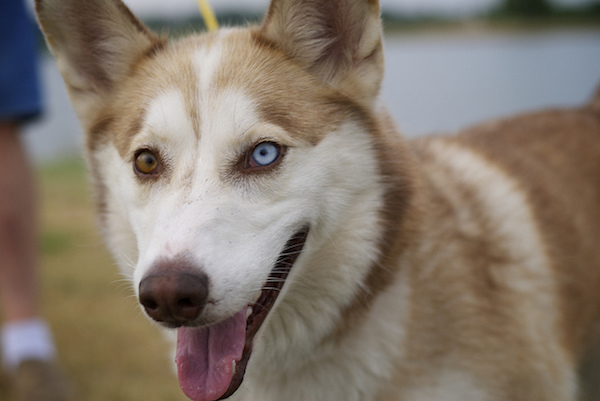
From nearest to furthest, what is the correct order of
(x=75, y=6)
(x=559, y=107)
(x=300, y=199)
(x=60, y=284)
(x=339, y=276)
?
(x=300, y=199), (x=339, y=276), (x=75, y=6), (x=559, y=107), (x=60, y=284)

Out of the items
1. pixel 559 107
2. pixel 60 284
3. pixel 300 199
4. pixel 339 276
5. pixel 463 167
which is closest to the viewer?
pixel 300 199

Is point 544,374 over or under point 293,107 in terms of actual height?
under

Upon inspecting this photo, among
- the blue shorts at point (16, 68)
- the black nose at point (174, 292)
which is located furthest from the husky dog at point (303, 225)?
the blue shorts at point (16, 68)

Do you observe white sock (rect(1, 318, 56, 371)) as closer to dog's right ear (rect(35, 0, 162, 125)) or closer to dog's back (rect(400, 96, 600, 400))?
dog's right ear (rect(35, 0, 162, 125))

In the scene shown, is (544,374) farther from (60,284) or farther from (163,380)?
(60,284)

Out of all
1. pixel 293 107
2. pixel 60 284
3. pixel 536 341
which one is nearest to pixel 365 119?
pixel 293 107

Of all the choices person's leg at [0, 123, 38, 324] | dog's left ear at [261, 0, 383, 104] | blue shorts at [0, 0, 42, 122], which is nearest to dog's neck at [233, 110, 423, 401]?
dog's left ear at [261, 0, 383, 104]

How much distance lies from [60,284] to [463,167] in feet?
10.7

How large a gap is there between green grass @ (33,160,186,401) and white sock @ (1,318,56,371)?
0.27 metres

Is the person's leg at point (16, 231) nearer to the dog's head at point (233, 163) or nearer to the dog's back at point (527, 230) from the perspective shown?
the dog's head at point (233, 163)

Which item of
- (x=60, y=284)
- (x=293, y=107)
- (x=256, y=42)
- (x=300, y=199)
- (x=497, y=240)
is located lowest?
(x=60, y=284)

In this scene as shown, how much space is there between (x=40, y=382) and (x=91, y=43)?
70.0 inches

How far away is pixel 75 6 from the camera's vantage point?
2.19m

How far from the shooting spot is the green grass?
3240 millimetres
